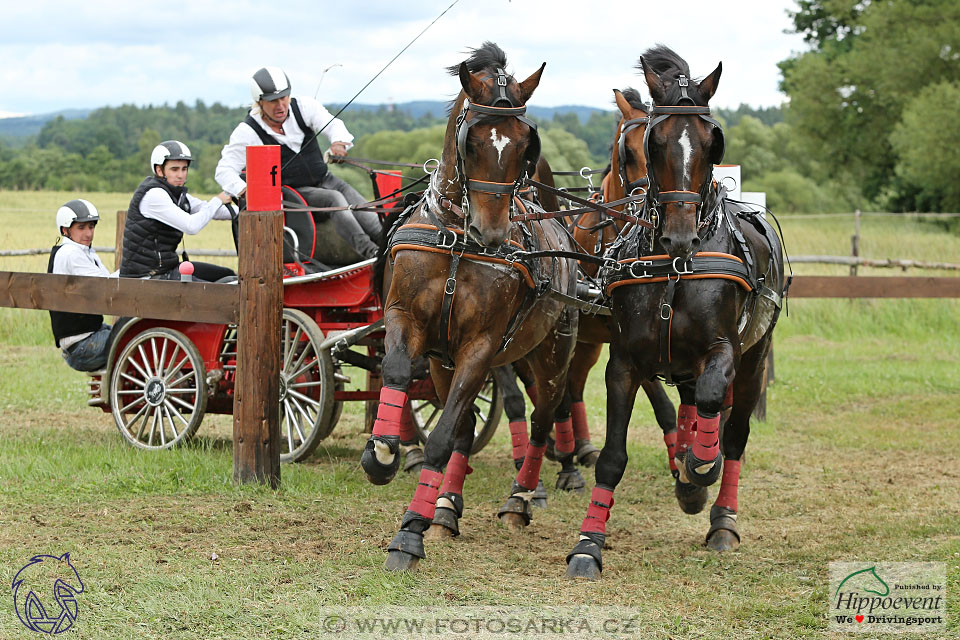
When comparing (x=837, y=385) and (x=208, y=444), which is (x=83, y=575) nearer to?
(x=208, y=444)

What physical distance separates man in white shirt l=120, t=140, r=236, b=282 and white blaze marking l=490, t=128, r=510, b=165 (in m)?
3.25

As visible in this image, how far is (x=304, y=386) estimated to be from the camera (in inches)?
277

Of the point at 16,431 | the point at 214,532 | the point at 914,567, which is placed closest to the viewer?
the point at 914,567

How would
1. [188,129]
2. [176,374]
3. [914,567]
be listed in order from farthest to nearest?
1. [188,129]
2. [176,374]
3. [914,567]

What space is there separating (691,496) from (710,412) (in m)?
0.95

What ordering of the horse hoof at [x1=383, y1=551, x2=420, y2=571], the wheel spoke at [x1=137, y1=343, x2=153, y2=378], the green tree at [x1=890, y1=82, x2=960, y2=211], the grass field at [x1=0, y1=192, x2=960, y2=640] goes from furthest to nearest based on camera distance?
the green tree at [x1=890, y1=82, x2=960, y2=211] → the wheel spoke at [x1=137, y1=343, x2=153, y2=378] → the horse hoof at [x1=383, y1=551, x2=420, y2=571] → the grass field at [x1=0, y1=192, x2=960, y2=640]

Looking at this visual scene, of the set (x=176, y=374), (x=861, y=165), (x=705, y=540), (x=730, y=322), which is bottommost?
(x=705, y=540)

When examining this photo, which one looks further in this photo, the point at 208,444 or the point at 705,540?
the point at 208,444

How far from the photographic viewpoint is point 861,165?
114ft

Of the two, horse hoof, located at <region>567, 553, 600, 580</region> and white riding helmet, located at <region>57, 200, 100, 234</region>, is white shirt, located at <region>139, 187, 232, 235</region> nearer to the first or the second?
white riding helmet, located at <region>57, 200, 100, 234</region>

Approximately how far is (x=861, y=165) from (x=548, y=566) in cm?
3300

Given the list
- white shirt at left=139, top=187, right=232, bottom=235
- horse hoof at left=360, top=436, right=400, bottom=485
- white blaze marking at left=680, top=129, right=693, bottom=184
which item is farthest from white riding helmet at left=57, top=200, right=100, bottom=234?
A: white blaze marking at left=680, top=129, right=693, bottom=184

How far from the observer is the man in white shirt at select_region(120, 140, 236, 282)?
7.39m

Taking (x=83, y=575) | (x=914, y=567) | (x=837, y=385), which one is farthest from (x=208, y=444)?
(x=837, y=385)
